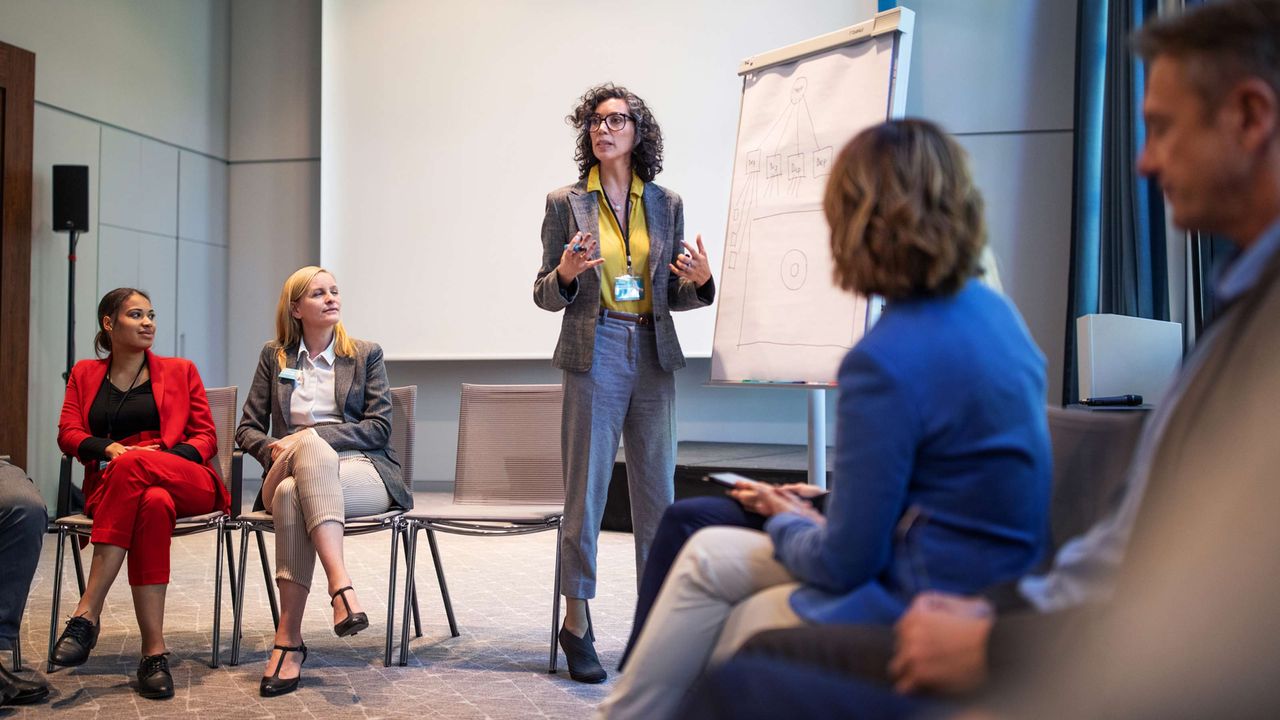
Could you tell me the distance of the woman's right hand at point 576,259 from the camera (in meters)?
2.91

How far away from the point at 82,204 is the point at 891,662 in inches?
237

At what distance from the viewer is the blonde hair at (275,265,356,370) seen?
10.9 ft

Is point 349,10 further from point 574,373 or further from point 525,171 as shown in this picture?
point 574,373

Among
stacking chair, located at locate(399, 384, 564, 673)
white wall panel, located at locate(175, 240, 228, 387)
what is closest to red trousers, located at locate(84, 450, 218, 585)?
stacking chair, located at locate(399, 384, 564, 673)

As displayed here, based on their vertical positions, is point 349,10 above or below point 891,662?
above

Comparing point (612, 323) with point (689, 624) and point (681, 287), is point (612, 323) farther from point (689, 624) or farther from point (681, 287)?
point (689, 624)

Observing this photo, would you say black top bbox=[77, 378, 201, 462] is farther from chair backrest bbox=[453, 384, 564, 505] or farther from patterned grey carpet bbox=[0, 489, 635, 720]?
chair backrest bbox=[453, 384, 564, 505]

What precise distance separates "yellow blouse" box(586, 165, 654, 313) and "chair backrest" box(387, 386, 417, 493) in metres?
0.78

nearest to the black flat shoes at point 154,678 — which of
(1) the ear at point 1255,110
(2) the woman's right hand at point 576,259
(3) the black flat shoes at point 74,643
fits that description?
(3) the black flat shoes at point 74,643

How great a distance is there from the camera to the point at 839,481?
1.32 m

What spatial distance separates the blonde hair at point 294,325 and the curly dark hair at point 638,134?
90 cm

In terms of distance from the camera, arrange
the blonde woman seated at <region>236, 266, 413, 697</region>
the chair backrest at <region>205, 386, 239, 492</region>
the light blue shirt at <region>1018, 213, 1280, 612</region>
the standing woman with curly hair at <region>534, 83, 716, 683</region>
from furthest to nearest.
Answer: the chair backrest at <region>205, 386, 239, 492</region> → the standing woman with curly hair at <region>534, 83, 716, 683</region> → the blonde woman seated at <region>236, 266, 413, 697</region> → the light blue shirt at <region>1018, 213, 1280, 612</region>

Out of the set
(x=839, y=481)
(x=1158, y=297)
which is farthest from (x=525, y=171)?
(x=839, y=481)

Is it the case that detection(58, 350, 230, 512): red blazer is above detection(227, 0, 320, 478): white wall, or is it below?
below
